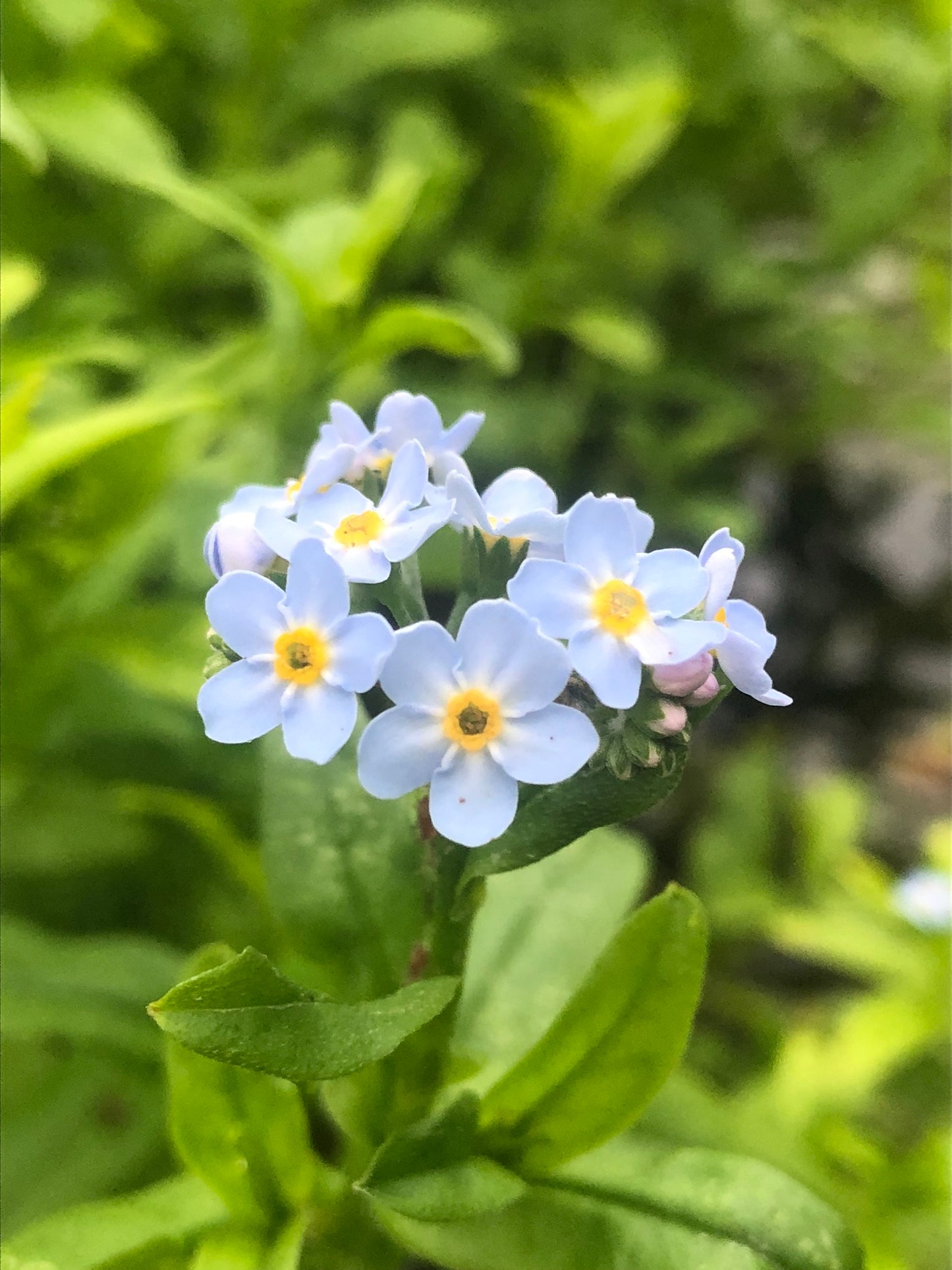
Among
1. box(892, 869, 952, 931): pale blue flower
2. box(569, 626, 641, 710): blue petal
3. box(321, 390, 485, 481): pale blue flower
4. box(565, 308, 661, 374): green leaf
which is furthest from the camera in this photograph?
box(892, 869, 952, 931): pale blue flower

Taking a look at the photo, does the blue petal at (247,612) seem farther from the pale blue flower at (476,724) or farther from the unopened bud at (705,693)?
the unopened bud at (705,693)

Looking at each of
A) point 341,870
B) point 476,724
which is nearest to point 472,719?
point 476,724

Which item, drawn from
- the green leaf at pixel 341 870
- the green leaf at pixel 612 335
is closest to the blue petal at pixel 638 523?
the green leaf at pixel 341 870

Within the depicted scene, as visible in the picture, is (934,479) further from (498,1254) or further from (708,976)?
(498,1254)

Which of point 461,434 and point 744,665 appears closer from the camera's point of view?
point 744,665

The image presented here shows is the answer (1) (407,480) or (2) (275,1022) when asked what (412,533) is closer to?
(1) (407,480)

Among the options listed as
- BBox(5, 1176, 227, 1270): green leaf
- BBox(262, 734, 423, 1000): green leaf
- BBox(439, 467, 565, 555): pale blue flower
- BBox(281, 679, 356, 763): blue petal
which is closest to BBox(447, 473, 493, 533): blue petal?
BBox(439, 467, 565, 555): pale blue flower

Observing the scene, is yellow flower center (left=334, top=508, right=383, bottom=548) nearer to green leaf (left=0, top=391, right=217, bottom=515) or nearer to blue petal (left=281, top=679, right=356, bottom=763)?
blue petal (left=281, top=679, right=356, bottom=763)
